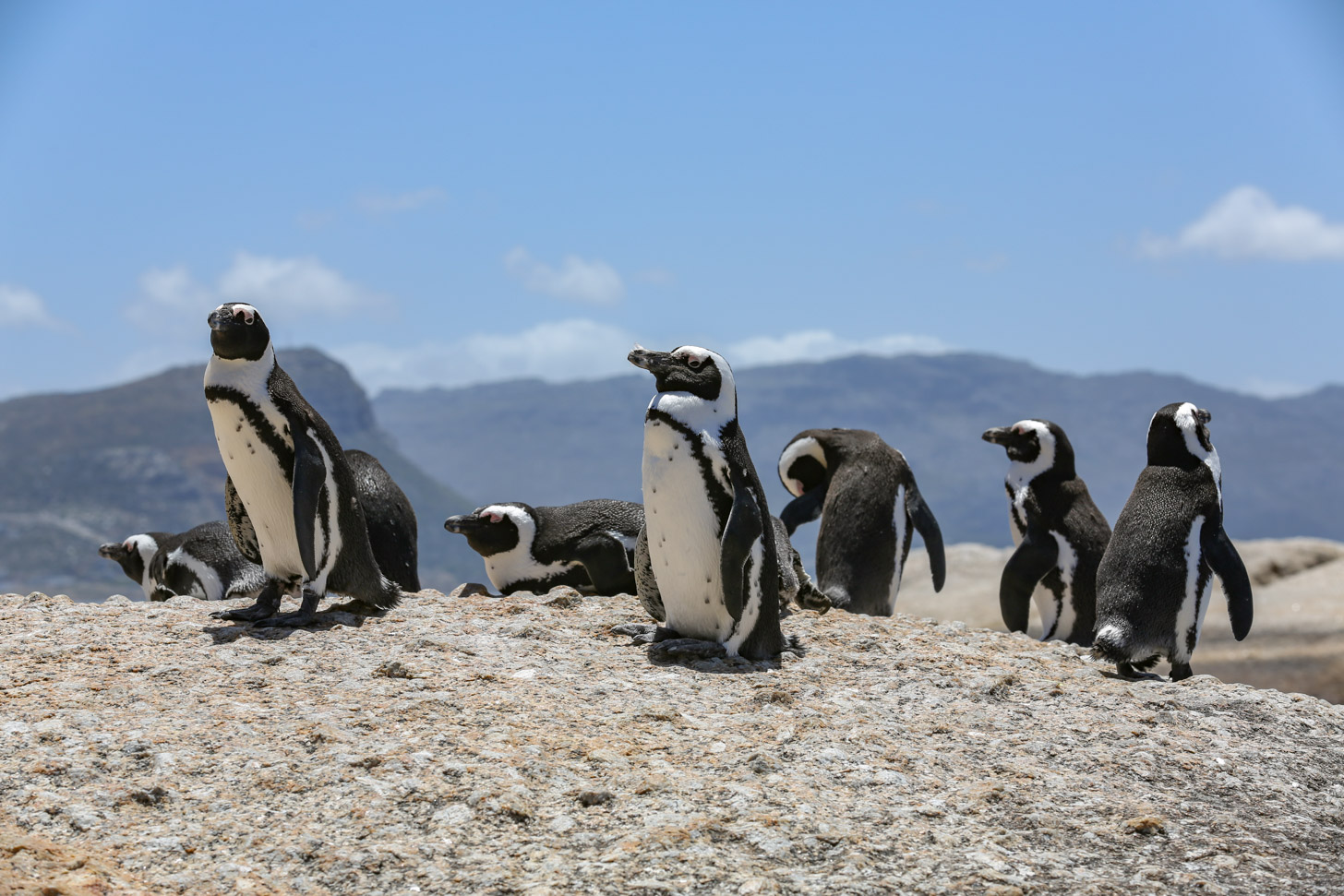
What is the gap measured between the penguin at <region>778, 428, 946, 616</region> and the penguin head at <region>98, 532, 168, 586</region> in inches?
202

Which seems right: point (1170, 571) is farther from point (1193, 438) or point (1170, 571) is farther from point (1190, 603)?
point (1193, 438)

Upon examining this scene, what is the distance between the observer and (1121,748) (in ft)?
15.6

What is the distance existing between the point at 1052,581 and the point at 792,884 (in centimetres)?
536

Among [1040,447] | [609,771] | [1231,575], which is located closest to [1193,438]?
[1231,575]

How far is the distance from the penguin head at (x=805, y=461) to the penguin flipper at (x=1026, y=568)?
5.57 feet

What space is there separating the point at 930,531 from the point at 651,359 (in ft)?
12.8

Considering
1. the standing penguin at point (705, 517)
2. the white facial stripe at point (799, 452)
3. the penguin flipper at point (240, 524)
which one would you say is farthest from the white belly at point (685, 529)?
the white facial stripe at point (799, 452)

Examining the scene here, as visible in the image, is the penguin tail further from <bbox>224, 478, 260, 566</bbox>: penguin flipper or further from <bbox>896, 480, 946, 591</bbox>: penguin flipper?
<bbox>224, 478, 260, 566</bbox>: penguin flipper

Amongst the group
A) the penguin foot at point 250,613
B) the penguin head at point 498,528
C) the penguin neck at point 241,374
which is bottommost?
the penguin foot at point 250,613

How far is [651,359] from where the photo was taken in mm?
5734

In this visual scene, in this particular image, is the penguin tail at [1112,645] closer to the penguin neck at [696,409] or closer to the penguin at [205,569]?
the penguin neck at [696,409]

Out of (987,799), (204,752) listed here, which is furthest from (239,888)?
(987,799)

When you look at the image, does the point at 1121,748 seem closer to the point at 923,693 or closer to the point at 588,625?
the point at 923,693

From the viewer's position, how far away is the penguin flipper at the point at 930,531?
883 cm
